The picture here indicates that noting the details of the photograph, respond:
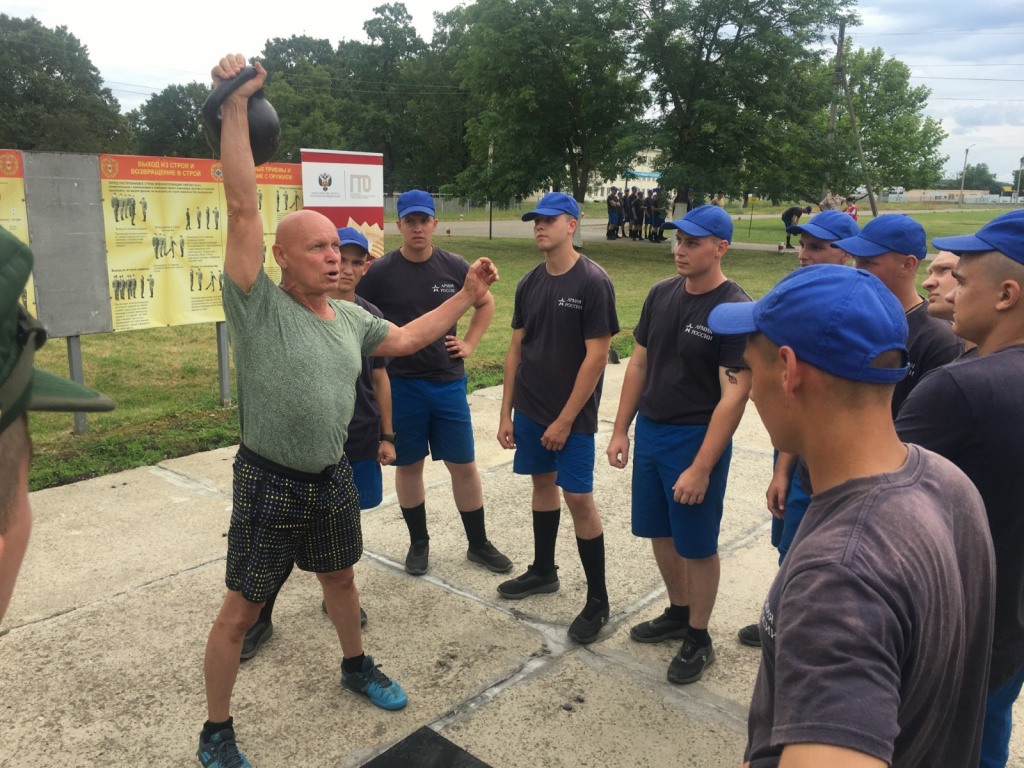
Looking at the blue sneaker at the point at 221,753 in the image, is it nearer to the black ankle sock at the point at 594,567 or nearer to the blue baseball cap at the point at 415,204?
the black ankle sock at the point at 594,567

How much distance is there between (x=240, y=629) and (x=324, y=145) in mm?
59548

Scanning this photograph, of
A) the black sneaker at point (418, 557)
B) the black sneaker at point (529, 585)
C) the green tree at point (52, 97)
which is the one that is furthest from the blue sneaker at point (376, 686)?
the green tree at point (52, 97)

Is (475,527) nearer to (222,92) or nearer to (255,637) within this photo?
(255,637)

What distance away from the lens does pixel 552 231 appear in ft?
13.2

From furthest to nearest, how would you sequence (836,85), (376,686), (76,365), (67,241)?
1. (836,85)
2. (76,365)
3. (67,241)
4. (376,686)

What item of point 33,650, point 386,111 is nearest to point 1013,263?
point 33,650

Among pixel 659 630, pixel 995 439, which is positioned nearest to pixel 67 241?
pixel 659 630

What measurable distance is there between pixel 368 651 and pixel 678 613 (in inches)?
58.3

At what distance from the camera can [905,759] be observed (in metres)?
1.37

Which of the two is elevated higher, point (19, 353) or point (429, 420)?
point (19, 353)

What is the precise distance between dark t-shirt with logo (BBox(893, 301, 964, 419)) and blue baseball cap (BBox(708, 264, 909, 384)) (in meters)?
1.85

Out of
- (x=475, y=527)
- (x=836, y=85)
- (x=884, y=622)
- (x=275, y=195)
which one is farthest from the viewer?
(x=836, y=85)

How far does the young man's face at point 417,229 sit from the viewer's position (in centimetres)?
457

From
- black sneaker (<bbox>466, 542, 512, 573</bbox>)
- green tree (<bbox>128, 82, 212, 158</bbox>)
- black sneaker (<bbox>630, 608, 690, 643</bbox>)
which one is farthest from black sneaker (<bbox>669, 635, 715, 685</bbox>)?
green tree (<bbox>128, 82, 212, 158</bbox>)
